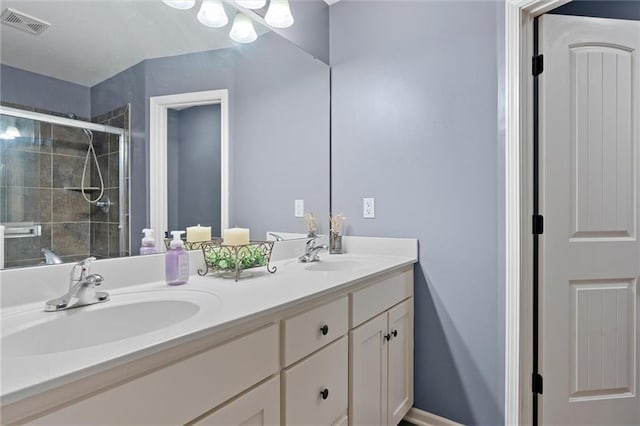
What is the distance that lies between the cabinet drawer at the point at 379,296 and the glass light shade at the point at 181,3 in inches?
50.9

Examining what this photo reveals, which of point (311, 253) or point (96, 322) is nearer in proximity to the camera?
point (96, 322)

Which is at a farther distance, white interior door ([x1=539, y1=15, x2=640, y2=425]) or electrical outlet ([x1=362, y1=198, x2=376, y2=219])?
electrical outlet ([x1=362, y1=198, x2=376, y2=219])

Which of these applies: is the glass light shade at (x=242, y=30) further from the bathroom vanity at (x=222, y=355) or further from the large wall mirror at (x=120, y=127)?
the bathroom vanity at (x=222, y=355)

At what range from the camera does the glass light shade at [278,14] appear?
1.75m

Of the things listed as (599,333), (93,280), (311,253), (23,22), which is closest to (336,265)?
(311,253)

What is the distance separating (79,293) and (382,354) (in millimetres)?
1163

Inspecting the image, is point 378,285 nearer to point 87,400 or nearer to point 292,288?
point 292,288

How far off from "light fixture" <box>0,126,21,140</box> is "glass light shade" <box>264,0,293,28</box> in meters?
1.24

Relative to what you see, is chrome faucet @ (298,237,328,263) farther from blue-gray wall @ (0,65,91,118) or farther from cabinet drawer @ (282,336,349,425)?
blue-gray wall @ (0,65,91,118)

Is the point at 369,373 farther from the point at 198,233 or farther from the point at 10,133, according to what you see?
the point at 10,133

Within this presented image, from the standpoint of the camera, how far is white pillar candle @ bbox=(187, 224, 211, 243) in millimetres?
1386

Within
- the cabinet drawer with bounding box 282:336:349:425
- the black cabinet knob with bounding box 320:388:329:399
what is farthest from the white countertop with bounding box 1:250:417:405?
the black cabinet knob with bounding box 320:388:329:399

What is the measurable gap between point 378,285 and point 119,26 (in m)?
1.36

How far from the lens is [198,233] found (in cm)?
141
